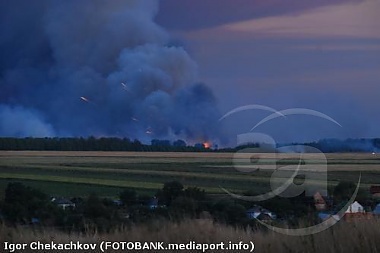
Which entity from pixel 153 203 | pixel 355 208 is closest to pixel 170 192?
pixel 153 203

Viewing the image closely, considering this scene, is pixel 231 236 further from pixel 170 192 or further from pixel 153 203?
pixel 170 192

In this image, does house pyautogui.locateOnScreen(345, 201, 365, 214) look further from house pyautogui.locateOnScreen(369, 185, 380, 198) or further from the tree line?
the tree line

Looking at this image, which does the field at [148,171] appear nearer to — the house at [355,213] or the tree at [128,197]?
the tree at [128,197]

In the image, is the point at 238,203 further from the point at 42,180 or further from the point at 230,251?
the point at 42,180

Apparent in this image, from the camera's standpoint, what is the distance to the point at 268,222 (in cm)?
912

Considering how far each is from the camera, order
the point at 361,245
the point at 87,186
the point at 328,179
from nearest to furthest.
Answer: the point at 361,245 < the point at 328,179 < the point at 87,186

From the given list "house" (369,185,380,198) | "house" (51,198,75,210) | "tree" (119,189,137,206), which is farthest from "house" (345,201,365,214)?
"house" (51,198,75,210)

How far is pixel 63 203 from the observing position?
11148 millimetres

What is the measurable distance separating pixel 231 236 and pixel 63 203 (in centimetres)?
418

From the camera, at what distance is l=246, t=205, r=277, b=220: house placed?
955 centimetres

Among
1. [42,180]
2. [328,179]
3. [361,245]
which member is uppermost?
[42,180]

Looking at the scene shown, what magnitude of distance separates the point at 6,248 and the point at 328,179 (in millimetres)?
6979

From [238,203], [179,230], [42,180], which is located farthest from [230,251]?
[42,180]

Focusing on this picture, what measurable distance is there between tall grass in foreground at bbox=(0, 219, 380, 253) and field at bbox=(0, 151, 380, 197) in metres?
4.31
